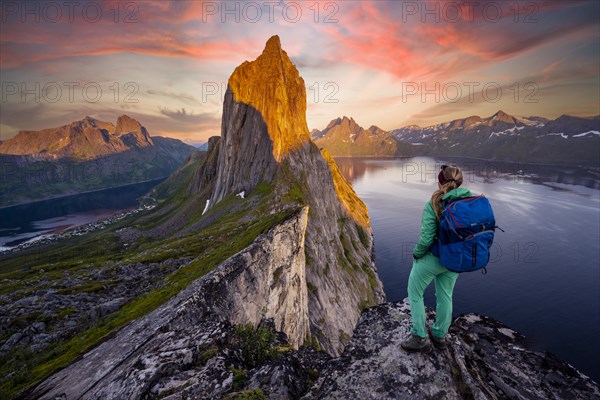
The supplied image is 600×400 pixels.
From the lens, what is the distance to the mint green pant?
7.21 meters

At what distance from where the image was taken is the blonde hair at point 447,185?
7117 mm

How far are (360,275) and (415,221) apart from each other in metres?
82.3

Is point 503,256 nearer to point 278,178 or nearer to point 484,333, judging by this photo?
point 278,178

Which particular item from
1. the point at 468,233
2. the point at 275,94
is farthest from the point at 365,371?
the point at 275,94

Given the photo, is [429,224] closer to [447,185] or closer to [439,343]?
[447,185]

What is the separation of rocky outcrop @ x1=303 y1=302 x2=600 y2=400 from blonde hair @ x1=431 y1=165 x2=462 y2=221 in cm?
398

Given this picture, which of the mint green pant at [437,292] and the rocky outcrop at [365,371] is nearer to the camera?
the rocky outcrop at [365,371]

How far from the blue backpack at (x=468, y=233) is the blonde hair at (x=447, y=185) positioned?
51 cm

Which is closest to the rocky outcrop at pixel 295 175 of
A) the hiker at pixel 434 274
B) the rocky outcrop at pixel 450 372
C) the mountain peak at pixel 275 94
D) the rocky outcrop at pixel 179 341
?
the mountain peak at pixel 275 94

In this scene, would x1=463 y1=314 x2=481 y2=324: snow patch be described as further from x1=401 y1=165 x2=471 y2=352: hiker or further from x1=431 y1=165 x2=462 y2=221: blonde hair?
x1=431 y1=165 x2=462 y2=221: blonde hair

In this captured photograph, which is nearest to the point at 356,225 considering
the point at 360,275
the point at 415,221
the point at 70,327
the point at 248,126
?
the point at 360,275

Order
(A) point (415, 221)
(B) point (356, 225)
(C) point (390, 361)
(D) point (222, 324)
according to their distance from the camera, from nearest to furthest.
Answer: (C) point (390, 361)
(D) point (222, 324)
(B) point (356, 225)
(A) point (415, 221)

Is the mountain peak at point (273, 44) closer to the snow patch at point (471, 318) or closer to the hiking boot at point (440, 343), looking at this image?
the snow patch at point (471, 318)

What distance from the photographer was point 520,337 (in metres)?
9.33
